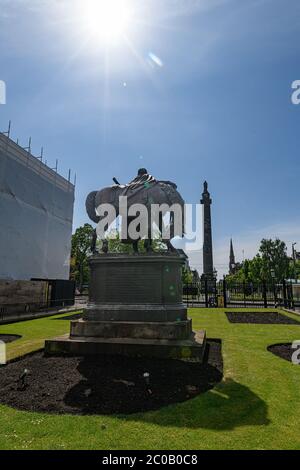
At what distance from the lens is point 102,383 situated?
225 inches

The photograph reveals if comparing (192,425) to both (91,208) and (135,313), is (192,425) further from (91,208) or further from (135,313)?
(91,208)

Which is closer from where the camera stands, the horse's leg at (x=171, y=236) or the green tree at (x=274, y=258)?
the horse's leg at (x=171, y=236)

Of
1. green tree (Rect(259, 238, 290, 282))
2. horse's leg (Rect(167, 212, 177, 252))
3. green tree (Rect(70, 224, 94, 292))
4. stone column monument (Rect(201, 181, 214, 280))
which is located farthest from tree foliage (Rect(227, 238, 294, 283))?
horse's leg (Rect(167, 212, 177, 252))

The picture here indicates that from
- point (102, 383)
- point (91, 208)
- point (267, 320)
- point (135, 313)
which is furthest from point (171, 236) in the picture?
point (267, 320)

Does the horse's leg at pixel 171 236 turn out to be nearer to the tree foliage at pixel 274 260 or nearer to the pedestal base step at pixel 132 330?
the pedestal base step at pixel 132 330

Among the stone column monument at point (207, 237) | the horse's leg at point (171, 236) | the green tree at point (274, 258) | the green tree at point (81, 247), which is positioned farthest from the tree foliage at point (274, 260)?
the horse's leg at point (171, 236)

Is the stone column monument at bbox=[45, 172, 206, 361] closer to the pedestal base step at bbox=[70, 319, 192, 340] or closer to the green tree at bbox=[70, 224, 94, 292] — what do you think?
the pedestal base step at bbox=[70, 319, 192, 340]

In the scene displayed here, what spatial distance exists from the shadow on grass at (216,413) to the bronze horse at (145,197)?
4599mm

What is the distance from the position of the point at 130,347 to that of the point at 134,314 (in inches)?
37.9

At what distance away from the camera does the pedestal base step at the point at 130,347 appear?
7.18 meters

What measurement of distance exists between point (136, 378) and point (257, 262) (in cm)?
5690

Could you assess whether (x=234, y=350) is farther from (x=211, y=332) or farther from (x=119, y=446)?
(x=119, y=446)

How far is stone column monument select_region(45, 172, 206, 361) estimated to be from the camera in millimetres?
7430
